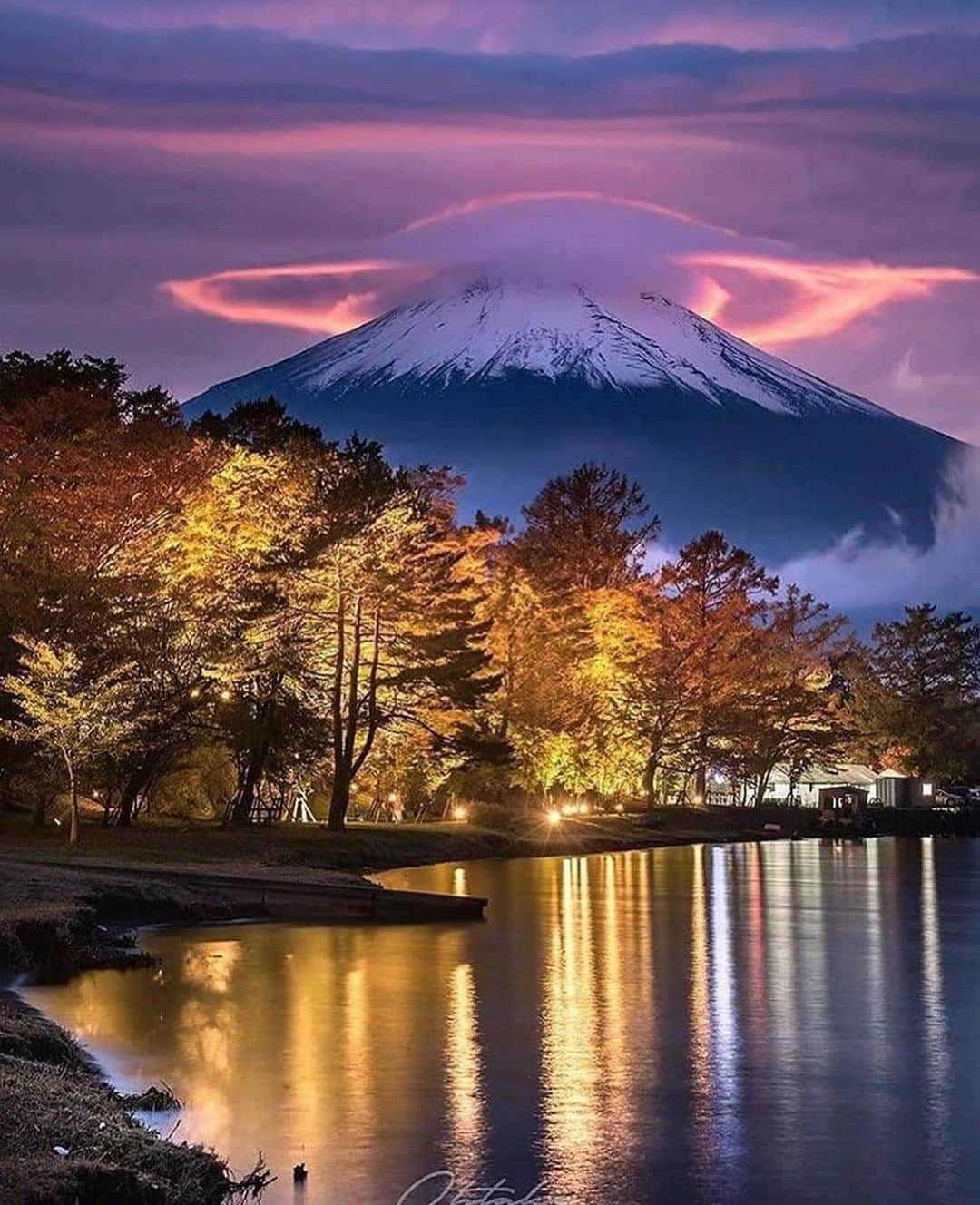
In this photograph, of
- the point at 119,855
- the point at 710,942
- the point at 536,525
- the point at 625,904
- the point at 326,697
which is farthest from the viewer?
the point at 536,525

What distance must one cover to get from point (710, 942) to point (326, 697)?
2857 centimetres

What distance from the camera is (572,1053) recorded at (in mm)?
22141

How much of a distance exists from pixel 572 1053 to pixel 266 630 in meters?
38.5

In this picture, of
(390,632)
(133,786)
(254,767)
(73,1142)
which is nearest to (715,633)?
(390,632)

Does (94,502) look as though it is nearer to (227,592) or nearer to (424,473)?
(227,592)

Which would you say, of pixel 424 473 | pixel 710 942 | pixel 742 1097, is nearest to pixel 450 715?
pixel 424 473

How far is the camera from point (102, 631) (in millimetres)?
51625

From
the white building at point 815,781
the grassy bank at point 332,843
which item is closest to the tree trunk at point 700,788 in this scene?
the white building at point 815,781

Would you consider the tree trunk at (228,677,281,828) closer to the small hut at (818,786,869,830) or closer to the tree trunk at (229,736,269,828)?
the tree trunk at (229,736,269,828)

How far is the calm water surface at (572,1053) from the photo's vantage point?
53.7 feet

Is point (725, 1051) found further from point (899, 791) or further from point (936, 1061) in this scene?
point (899, 791)

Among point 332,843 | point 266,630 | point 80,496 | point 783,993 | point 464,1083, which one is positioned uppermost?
point 80,496

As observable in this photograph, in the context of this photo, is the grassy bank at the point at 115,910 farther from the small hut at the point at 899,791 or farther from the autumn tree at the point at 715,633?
the small hut at the point at 899,791

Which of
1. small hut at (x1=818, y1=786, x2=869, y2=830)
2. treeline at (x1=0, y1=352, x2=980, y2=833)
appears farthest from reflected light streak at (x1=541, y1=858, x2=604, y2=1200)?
small hut at (x1=818, y1=786, x2=869, y2=830)
